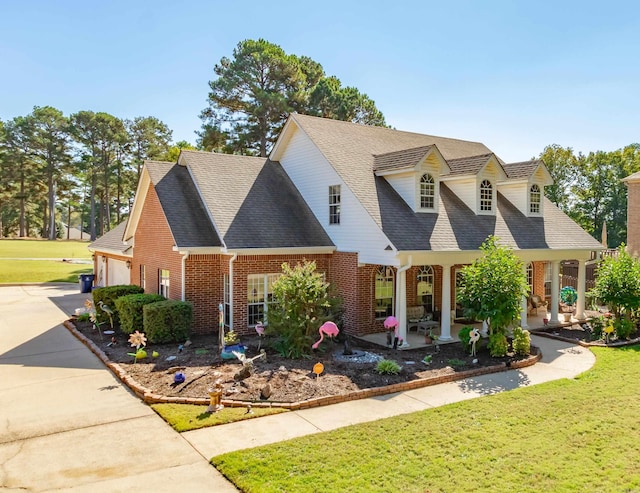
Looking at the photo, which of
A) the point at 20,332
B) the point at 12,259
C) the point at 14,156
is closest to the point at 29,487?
the point at 20,332

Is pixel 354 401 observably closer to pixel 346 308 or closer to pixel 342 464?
pixel 342 464

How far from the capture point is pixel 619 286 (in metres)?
15.4

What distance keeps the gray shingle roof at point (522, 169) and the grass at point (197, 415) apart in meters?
14.8

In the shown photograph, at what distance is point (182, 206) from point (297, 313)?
6.40 m

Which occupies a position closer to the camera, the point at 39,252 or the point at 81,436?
the point at 81,436

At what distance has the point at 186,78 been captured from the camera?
2294cm

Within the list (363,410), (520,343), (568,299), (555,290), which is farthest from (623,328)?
(363,410)

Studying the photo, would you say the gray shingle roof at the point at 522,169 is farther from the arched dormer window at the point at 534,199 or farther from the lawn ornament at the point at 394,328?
the lawn ornament at the point at 394,328

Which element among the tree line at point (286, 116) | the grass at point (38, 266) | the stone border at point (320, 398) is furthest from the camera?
the tree line at point (286, 116)

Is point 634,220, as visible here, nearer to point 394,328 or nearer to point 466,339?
point 466,339

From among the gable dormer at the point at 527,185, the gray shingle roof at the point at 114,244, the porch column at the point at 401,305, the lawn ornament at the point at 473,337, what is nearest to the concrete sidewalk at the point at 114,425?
the lawn ornament at the point at 473,337

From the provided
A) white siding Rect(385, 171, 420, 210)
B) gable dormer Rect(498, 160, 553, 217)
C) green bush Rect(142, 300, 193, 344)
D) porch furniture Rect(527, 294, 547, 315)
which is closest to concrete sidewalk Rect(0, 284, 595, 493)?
green bush Rect(142, 300, 193, 344)

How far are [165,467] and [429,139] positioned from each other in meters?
19.3

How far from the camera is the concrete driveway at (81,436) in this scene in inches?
248
